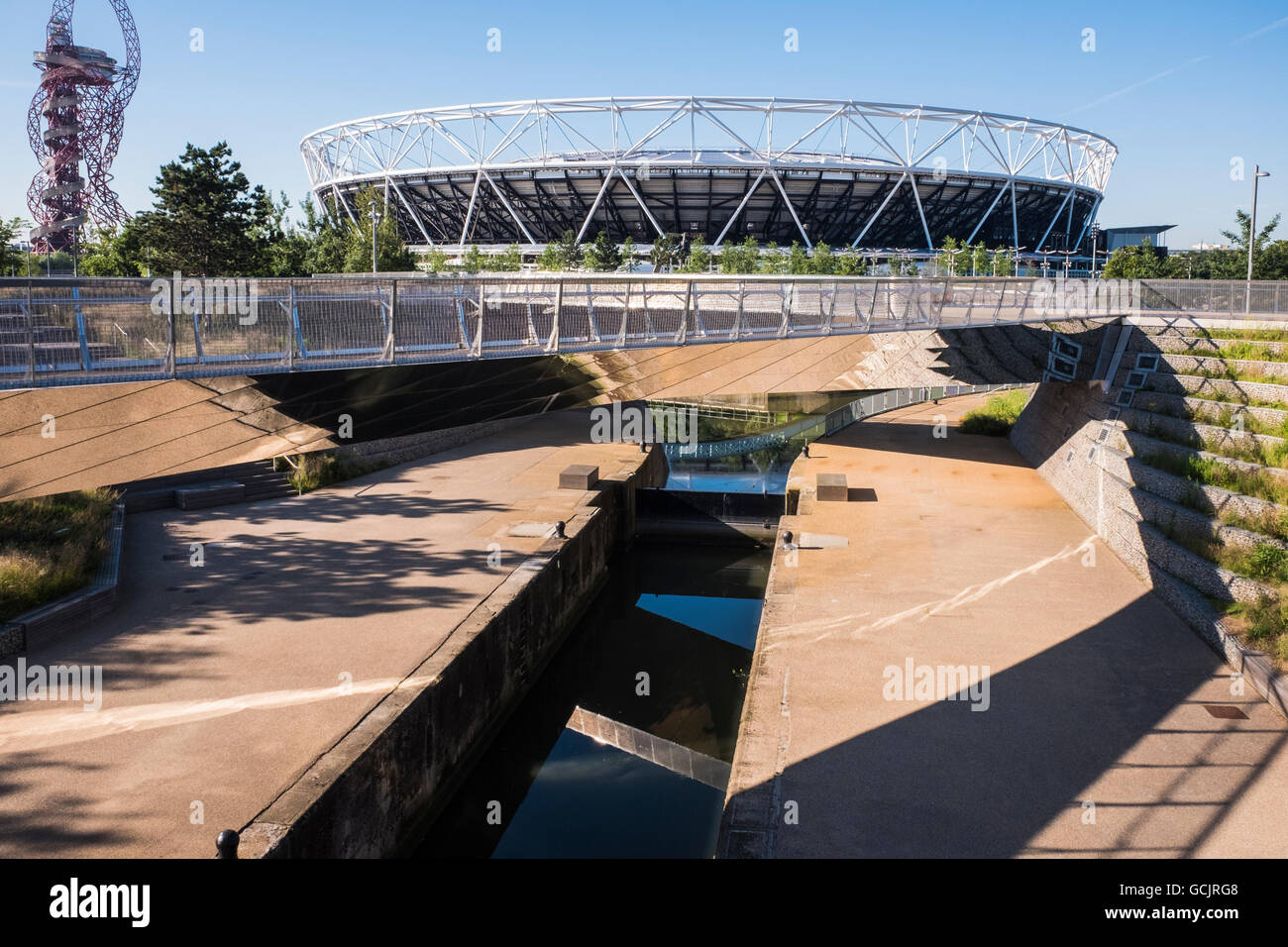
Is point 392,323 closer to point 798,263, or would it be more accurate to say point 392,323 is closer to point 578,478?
point 578,478

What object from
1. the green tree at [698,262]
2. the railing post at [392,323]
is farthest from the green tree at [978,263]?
the railing post at [392,323]

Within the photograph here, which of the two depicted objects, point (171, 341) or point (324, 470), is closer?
point (171, 341)

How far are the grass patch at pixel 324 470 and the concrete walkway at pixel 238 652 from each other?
0.74 m

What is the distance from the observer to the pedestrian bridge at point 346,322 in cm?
870

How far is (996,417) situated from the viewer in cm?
3194

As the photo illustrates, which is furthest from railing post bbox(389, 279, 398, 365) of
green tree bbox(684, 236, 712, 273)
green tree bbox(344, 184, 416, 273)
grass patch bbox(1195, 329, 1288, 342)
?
green tree bbox(684, 236, 712, 273)

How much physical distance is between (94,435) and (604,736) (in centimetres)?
921

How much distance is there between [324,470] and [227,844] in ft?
51.5

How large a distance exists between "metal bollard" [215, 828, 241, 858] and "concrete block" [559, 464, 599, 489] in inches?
595

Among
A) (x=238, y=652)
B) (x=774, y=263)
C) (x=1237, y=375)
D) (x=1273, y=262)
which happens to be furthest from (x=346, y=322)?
(x=774, y=263)

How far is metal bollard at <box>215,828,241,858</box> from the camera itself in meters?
7.32

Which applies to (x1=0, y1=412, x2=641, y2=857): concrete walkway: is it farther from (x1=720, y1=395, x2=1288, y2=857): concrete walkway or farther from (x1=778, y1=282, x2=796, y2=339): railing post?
(x1=778, y1=282, x2=796, y2=339): railing post

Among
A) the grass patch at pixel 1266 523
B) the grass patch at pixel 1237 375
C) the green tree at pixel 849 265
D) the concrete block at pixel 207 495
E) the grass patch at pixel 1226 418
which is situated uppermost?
the green tree at pixel 849 265

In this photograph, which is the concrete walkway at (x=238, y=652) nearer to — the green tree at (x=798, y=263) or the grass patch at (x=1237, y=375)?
the grass patch at (x=1237, y=375)
